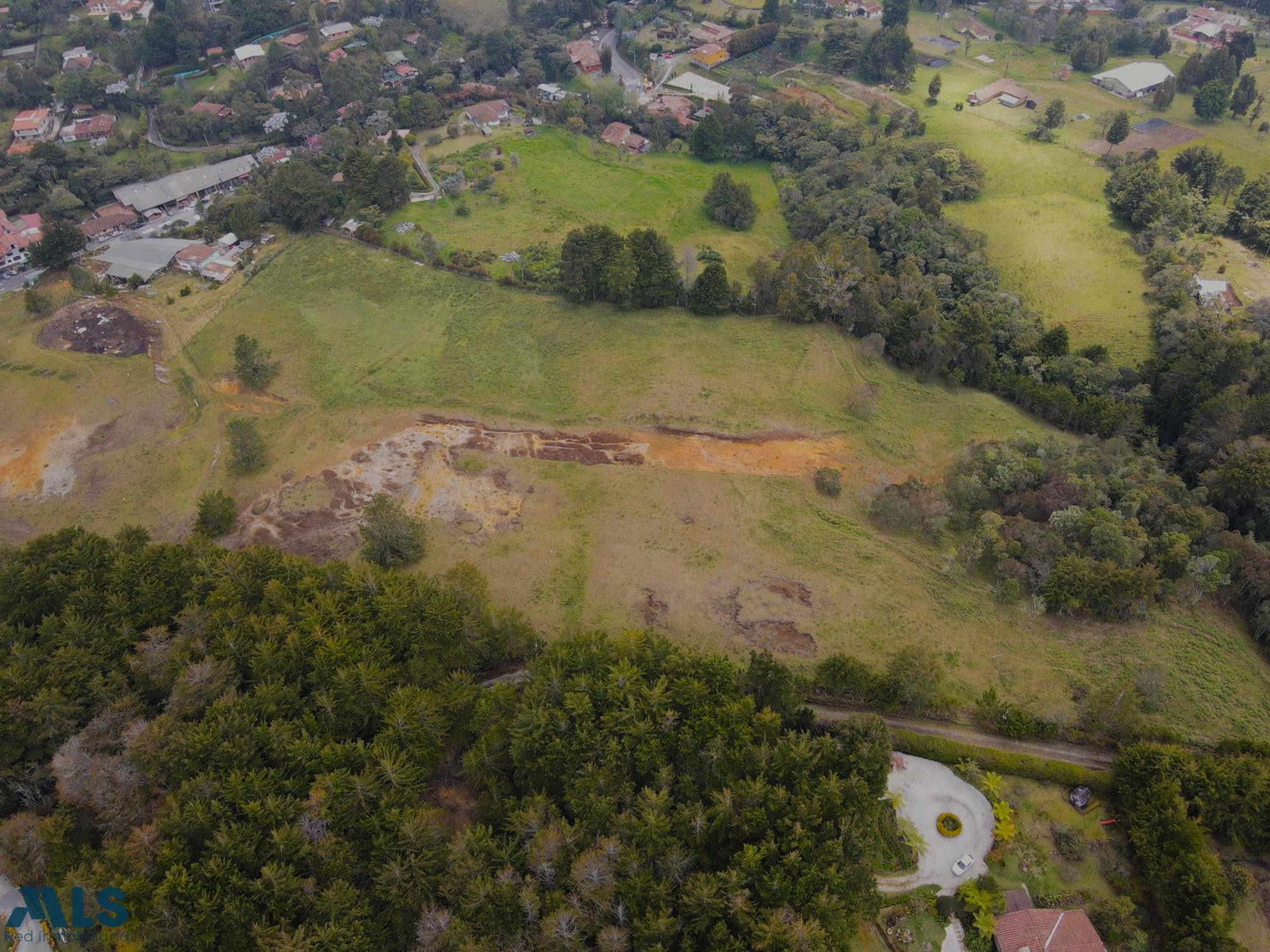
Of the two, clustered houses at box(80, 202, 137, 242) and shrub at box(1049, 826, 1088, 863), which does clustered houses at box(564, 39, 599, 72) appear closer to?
clustered houses at box(80, 202, 137, 242)

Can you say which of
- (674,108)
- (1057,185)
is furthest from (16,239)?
(1057,185)

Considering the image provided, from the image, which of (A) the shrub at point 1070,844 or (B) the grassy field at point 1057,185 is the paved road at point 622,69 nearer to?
(B) the grassy field at point 1057,185

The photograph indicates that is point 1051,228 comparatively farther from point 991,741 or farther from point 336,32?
point 336,32

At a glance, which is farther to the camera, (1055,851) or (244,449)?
(244,449)

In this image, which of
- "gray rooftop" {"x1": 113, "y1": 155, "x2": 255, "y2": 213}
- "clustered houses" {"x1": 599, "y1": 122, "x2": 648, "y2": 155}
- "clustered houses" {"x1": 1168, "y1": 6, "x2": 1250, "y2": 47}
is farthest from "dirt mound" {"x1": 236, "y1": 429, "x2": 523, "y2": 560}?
"clustered houses" {"x1": 1168, "y1": 6, "x2": 1250, "y2": 47}

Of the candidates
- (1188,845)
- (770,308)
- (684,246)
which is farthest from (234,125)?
(1188,845)

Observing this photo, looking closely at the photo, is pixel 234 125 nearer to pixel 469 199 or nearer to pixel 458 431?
pixel 469 199
